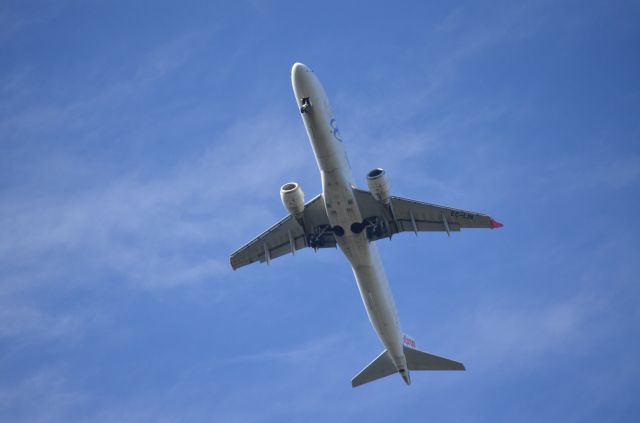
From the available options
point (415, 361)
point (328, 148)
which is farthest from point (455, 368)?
point (328, 148)

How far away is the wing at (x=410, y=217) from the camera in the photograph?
53000 mm

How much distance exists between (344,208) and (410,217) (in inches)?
232

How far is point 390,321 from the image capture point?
55.1 m

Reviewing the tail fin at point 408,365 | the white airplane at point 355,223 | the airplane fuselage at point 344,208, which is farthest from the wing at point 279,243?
the tail fin at point 408,365

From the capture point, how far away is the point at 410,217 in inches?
2158

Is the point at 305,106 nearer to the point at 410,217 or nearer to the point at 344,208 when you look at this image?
the point at 344,208

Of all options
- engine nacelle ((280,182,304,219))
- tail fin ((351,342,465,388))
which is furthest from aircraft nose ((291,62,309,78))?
tail fin ((351,342,465,388))

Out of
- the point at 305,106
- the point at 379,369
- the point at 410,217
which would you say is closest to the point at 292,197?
the point at 305,106

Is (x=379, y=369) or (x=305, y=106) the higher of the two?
(x=305, y=106)

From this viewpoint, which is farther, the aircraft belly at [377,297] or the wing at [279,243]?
the wing at [279,243]

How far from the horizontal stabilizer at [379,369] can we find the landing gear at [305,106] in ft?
65.6

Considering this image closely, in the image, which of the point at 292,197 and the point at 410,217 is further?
the point at 410,217

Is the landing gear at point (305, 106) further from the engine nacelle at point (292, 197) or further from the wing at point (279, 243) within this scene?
the wing at point (279, 243)

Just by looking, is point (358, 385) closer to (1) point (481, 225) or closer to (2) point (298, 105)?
(1) point (481, 225)
